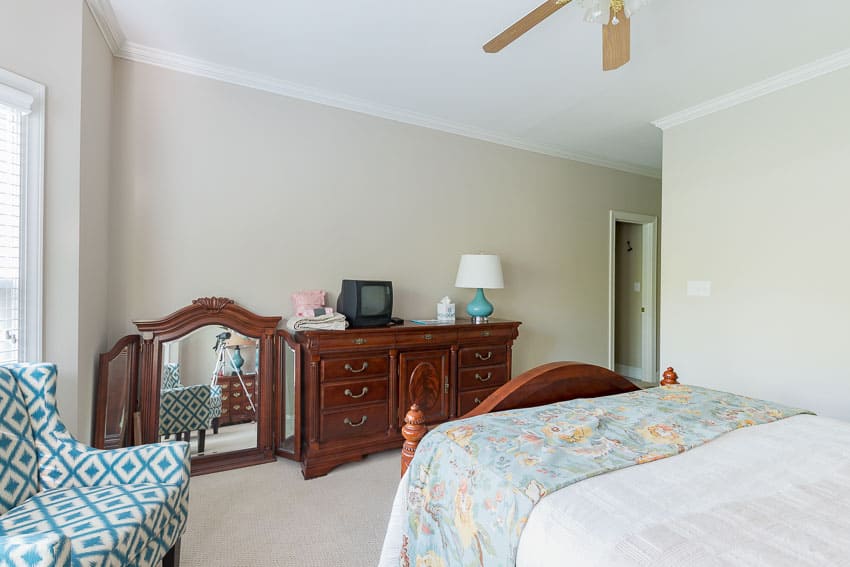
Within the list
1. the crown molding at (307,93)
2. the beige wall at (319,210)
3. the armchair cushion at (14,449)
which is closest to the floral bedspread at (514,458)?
the armchair cushion at (14,449)

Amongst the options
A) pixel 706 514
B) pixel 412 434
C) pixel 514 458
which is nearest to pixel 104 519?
pixel 412 434

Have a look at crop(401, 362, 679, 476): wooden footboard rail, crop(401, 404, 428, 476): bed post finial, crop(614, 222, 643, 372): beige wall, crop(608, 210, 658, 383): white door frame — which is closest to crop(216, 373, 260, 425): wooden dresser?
crop(401, 362, 679, 476): wooden footboard rail

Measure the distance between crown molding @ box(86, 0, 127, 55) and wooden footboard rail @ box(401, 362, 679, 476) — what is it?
2500 mm

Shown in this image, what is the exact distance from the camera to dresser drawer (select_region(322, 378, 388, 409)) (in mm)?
2645

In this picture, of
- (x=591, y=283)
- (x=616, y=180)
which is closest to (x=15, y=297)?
(x=591, y=283)

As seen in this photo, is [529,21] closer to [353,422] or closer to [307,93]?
[307,93]

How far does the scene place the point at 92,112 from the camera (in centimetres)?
212

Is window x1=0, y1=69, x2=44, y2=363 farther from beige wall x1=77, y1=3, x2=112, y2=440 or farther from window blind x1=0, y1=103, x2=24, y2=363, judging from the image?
beige wall x1=77, y1=3, x2=112, y2=440

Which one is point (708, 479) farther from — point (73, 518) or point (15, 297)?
point (15, 297)

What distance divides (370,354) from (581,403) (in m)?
1.52

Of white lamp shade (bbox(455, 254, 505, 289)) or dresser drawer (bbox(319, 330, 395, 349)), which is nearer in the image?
dresser drawer (bbox(319, 330, 395, 349))

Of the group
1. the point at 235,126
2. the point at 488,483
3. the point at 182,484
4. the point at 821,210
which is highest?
the point at 235,126

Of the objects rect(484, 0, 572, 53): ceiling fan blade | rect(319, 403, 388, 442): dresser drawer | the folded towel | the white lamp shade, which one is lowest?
rect(319, 403, 388, 442): dresser drawer

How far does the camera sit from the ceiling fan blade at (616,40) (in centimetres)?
173
